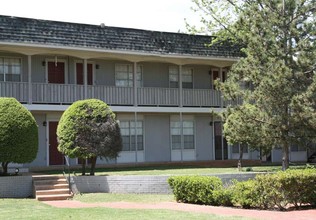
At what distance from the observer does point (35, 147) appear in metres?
19.7

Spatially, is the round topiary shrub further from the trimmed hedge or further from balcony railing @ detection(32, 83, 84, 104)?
the trimmed hedge

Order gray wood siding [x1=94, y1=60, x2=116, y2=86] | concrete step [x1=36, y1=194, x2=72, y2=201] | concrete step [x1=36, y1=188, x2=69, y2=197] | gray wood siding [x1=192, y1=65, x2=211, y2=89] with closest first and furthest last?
concrete step [x1=36, y1=194, x2=72, y2=201] → concrete step [x1=36, y1=188, x2=69, y2=197] → gray wood siding [x1=94, y1=60, x2=116, y2=86] → gray wood siding [x1=192, y1=65, x2=211, y2=89]

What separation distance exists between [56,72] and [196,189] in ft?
41.0

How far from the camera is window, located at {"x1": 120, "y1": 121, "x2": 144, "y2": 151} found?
28.1 metres

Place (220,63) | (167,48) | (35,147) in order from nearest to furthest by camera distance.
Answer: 1. (35,147)
2. (167,48)
3. (220,63)

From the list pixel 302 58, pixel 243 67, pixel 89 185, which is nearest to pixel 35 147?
pixel 89 185

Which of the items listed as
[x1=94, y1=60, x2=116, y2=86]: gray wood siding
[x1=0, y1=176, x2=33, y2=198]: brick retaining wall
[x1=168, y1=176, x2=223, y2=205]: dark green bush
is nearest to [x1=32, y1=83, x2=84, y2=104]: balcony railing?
[x1=94, y1=60, x2=116, y2=86]: gray wood siding

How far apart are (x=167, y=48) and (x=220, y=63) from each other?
3.51 metres

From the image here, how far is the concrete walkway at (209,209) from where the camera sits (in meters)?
13.9

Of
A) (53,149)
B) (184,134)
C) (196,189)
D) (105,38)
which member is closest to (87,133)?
(196,189)

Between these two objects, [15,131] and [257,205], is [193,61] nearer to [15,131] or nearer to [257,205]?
[15,131]

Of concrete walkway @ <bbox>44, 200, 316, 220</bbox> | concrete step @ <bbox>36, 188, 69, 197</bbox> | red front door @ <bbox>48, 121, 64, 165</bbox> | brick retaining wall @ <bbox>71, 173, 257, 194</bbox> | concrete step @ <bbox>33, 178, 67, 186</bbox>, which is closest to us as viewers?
concrete walkway @ <bbox>44, 200, 316, 220</bbox>

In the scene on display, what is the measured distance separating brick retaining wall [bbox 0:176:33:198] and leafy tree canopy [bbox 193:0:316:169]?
24.5 ft

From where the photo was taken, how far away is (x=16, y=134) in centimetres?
1912
